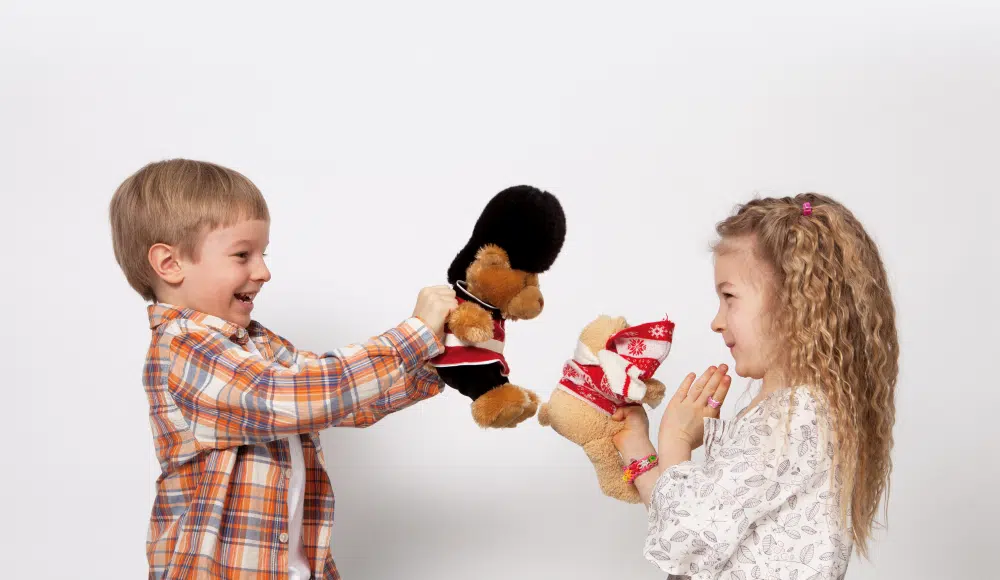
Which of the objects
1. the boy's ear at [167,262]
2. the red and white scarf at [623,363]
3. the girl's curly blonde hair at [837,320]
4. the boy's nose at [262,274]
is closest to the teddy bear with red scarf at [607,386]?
the red and white scarf at [623,363]

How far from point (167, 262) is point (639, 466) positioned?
907 millimetres

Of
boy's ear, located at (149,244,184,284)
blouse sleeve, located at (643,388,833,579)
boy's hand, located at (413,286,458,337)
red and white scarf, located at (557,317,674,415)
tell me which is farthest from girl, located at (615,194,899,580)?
boy's ear, located at (149,244,184,284)

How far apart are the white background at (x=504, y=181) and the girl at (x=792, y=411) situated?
91 centimetres

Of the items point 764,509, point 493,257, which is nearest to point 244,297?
point 493,257

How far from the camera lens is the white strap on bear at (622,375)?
176cm

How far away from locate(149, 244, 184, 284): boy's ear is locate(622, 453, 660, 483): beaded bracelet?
860 millimetres

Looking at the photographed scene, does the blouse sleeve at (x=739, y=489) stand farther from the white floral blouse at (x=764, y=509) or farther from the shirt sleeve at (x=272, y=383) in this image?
the shirt sleeve at (x=272, y=383)

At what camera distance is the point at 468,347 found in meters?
1.70

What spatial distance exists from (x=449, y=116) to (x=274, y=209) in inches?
21.1

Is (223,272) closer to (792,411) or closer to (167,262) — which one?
(167,262)

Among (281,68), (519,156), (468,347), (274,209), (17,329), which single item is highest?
(281,68)

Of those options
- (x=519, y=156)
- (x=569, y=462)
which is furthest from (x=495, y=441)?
(x=519, y=156)

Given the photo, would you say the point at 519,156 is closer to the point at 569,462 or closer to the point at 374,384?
the point at 569,462

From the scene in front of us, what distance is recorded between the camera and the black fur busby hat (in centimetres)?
162
